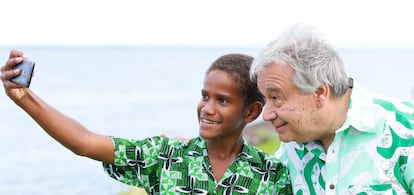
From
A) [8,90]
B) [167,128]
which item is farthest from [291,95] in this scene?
[167,128]

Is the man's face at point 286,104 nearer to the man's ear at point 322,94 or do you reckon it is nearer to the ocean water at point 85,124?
the man's ear at point 322,94

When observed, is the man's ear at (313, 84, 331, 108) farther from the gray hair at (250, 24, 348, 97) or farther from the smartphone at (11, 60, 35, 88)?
the smartphone at (11, 60, 35, 88)

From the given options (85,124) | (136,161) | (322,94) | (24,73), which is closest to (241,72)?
(322,94)

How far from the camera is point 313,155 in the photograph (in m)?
4.59

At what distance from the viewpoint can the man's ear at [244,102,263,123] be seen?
4.64m

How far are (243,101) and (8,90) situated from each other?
1.17 metres

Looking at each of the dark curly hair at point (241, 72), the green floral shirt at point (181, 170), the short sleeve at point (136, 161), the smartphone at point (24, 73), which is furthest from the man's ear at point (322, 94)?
the smartphone at point (24, 73)

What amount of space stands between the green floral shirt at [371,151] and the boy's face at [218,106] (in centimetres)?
48

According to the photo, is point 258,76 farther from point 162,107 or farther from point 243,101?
point 162,107

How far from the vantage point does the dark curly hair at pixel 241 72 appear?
454 cm

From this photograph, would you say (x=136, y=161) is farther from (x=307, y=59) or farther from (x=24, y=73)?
(x=307, y=59)

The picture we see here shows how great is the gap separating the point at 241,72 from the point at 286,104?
42cm

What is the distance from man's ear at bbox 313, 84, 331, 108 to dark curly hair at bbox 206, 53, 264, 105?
1.27 ft

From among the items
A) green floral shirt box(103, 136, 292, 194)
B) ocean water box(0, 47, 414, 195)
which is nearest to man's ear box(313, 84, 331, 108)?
green floral shirt box(103, 136, 292, 194)
